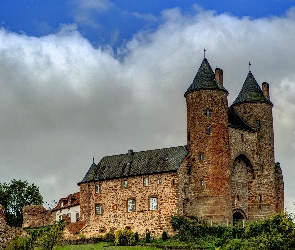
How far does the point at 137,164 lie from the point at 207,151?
8565mm

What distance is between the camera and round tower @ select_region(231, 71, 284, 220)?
76.6 meters

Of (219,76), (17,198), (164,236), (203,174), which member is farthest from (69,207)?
(219,76)

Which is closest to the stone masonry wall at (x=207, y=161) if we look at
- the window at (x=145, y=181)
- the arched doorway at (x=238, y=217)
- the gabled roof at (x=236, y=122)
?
the gabled roof at (x=236, y=122)

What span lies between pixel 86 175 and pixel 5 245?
31087mm

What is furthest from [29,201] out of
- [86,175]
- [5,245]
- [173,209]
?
[5,245]

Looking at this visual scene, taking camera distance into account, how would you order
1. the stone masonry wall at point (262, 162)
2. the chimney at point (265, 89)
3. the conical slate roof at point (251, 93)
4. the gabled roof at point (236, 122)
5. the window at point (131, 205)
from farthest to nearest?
the chimney at point (265, 89), the conical slate roof at point (251, 93), the stone masonry wall at point (262, 162), the gabled roof at point (236, 122), the window at point (131, 205)

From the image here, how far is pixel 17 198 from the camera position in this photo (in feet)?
315

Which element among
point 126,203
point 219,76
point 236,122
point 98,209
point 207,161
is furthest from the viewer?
point 98,209

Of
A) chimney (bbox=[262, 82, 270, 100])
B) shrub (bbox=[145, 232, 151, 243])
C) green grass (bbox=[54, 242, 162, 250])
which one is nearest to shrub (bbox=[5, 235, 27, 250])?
green grass (bbox=[54, 242, 162, 250])

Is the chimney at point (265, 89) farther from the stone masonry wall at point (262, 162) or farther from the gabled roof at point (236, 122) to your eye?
the gabled roof at point (236, 122)

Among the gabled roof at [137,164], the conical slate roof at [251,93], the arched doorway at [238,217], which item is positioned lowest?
the arched doorway at [238,217]

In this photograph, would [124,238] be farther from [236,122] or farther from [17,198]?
[17,198]

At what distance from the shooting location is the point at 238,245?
169 ft

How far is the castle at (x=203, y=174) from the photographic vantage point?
7194 cm
